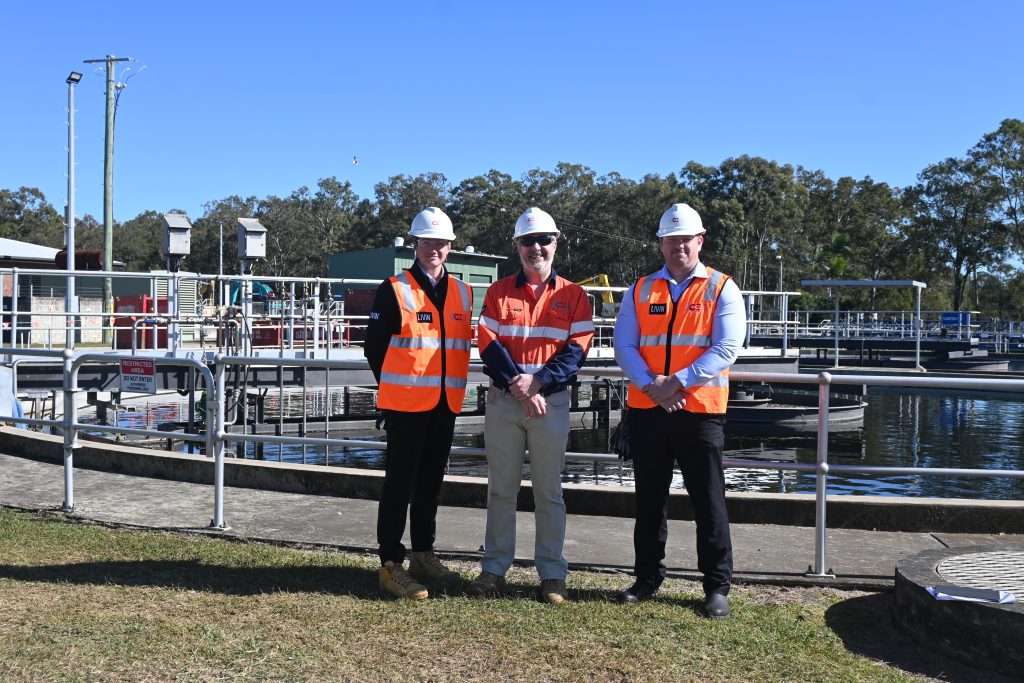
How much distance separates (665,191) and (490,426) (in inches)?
2908

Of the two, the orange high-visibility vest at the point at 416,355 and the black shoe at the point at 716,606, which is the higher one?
the orange high-visibility vest at the point at 416,355


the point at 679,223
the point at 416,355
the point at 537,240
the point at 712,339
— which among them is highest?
the point at 679,223

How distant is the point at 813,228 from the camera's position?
264 feet

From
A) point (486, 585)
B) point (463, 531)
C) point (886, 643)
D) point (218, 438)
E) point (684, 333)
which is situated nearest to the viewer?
point (886, 643)

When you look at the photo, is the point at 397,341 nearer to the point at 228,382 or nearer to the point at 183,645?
the point at 183,645

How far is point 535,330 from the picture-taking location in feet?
16.8

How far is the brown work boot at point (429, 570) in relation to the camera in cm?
538

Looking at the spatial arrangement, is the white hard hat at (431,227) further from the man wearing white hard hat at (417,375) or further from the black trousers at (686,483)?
the black trousers at (686,483)

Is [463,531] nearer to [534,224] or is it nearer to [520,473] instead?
[520,473]

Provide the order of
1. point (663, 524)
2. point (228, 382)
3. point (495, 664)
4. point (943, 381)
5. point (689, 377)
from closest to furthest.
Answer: point (495, 664)
point (689, 377)
point (663, 524)
point (943, 381)
point (228, 382)

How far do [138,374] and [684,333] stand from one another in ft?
15.1

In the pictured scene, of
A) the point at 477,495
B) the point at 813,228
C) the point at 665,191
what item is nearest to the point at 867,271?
the point at 813,228

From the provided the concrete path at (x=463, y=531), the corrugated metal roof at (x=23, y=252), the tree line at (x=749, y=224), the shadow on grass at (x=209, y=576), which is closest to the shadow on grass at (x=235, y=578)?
the shadow on grass at (x=209, y=576)

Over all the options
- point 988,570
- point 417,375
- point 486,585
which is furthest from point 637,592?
point 988,570
